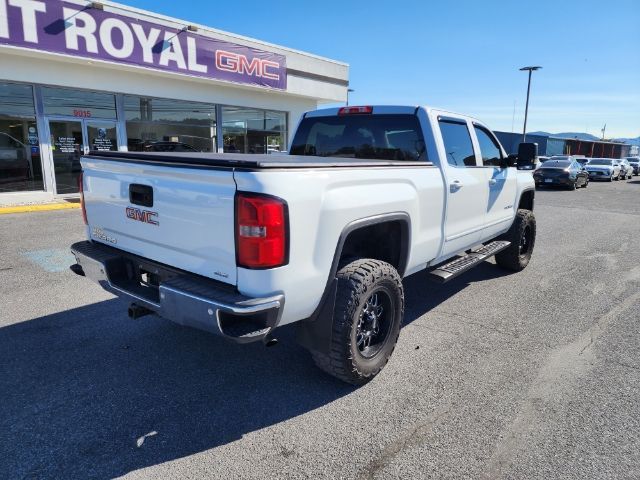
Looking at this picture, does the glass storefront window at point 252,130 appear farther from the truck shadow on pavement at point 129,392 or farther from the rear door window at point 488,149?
the truck shadow on pavement at point 129,392

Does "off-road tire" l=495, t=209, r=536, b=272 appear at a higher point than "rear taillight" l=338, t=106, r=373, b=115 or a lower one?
lower

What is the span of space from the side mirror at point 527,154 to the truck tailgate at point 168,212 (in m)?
4.01

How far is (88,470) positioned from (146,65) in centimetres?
1226

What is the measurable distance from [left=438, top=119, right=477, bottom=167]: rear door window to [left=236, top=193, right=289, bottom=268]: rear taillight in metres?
2.35

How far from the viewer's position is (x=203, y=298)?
2.44m

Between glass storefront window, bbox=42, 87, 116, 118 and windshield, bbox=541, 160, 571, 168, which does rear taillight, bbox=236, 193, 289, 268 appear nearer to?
glass storefront window, bbox=42, 87, 116, 118

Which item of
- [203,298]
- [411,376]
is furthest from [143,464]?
[411,376]

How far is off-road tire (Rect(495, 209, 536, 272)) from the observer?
233 inches

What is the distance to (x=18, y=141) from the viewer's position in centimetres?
1170

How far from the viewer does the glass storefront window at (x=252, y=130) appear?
16.6m

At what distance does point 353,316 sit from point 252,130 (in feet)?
51.1

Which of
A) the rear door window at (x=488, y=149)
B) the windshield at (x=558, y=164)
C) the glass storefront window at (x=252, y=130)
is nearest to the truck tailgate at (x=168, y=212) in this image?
the rear door window at (x=488, y=149)

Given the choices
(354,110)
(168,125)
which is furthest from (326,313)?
(168,125)

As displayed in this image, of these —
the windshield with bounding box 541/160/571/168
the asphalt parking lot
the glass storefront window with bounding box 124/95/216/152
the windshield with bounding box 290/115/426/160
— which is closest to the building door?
the glass storefront window with bounding box 124/95/216/152
